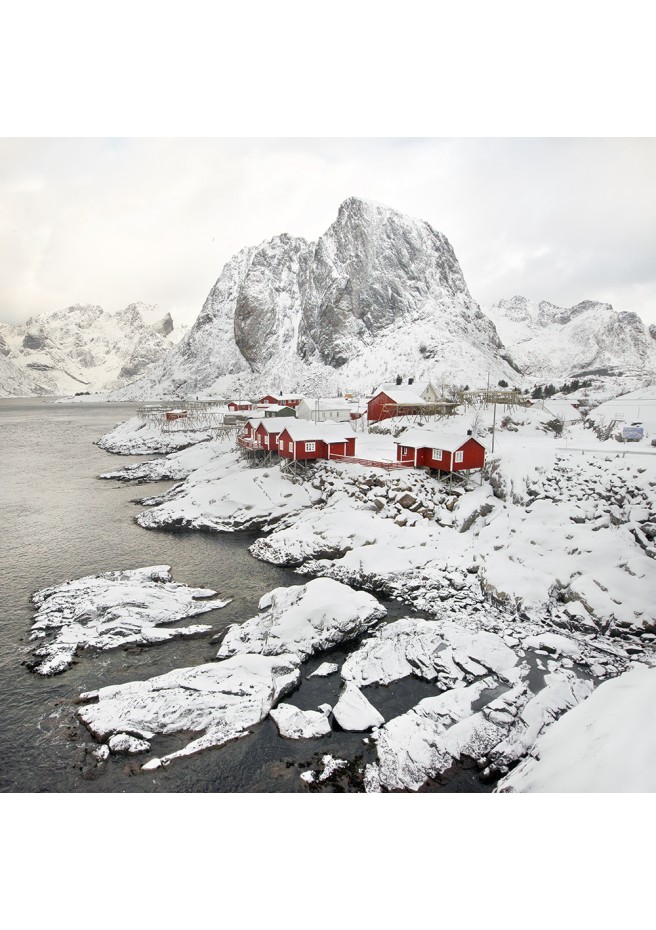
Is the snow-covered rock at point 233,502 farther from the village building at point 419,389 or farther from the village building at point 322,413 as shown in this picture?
the village building at point 419,389

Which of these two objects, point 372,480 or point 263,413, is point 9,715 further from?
point 263,413

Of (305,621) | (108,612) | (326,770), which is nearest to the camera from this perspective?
(326,770)

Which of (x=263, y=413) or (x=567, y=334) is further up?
(x=567, y=334)

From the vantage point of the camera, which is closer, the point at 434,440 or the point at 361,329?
the point at 434,440

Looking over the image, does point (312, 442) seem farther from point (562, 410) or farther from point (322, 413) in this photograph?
point (562, 410)

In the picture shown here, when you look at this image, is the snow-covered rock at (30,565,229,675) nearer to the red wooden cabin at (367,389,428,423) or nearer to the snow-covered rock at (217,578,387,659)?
the snow-covered rock at (217,578,387,659)

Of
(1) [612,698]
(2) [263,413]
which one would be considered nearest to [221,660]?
(1) [612,698]

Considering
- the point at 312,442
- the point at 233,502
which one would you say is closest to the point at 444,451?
the point at 312,442
